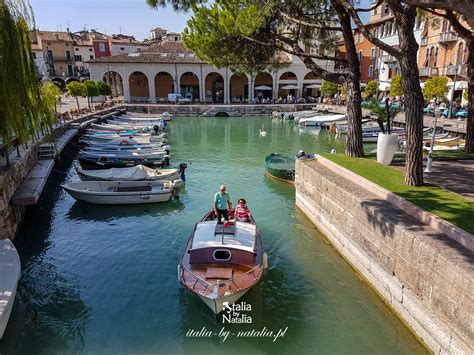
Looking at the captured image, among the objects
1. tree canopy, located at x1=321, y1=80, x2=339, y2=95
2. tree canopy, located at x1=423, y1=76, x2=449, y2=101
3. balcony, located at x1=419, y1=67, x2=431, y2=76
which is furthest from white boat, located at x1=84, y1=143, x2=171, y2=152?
tree canopy, located at x1=321, y1=80, x2=339, y2=95

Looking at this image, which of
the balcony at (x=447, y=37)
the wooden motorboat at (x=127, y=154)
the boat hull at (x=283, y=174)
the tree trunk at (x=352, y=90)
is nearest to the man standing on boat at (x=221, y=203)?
the tree trunk at (x=352, y=90)

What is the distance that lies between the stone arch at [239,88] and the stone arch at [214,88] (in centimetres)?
186

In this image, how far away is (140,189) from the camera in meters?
18.1

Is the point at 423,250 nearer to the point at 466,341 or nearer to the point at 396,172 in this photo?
the point at 466,341

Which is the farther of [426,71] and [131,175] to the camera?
[426,71]

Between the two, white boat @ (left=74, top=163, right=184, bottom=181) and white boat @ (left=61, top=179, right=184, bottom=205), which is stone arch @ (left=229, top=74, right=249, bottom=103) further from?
white boat @ (left=61, top=179, right=184, bottom=205)

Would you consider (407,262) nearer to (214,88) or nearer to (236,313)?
Answer: (236,313)

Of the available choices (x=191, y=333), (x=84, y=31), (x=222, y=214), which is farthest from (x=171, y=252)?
(x=84, y=31)

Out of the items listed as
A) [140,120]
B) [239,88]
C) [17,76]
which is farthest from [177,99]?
[17,76]

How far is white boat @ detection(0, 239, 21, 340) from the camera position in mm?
8031

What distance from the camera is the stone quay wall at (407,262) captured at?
7109 millimetres

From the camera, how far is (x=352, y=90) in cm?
1572

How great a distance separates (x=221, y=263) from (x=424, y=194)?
6.64 m

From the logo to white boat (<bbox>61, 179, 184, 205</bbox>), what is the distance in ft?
29.5
